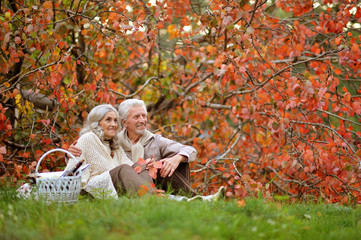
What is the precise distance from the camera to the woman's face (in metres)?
3.70

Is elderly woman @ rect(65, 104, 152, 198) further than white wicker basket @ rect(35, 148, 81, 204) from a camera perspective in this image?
Yes

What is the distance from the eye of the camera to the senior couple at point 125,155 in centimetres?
334

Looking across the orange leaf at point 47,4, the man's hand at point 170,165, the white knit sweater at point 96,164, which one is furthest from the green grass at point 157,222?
the orange leaf at point 47,4

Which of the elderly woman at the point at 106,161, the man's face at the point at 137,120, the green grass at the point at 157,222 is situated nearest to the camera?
the green grass at the point at 157,222

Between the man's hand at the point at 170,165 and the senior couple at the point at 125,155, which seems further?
the man's hand at the point at 170,165

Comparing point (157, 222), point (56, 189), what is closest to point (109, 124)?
point (56, 189)

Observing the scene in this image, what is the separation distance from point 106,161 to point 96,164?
102 millimetres

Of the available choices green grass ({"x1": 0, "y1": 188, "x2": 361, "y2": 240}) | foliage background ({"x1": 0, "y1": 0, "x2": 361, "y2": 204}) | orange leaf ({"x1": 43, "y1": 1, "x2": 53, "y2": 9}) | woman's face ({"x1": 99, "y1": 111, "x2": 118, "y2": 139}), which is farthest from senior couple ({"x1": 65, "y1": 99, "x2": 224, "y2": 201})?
orange leaf ({"x1": 43, "y1": 1, "x2": 53, "y2": 9})

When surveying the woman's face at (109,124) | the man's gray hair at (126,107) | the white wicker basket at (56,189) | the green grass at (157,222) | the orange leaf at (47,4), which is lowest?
the green grass at (157,222)

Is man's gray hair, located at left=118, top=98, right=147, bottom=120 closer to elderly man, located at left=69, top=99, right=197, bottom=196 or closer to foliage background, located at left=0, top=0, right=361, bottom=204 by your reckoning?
elderly man, located at left=69, top=99, right=197, bottom=196

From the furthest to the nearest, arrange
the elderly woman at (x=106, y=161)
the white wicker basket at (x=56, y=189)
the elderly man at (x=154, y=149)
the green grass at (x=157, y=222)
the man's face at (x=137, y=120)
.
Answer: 1. the man's face at (x=137, y=120)
2. the elderly man at (x=154, y=149)
3. the elderly woman at (x=106, y=161)
4. the white wicker basket at (x=56, y=189)
5. the green grass at (x=157, y=222)

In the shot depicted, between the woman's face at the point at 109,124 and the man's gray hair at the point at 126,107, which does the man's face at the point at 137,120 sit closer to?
the man's gray hair at the point at 126,107

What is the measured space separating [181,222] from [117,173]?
133 cm

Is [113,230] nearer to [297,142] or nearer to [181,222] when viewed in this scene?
[181,222]
